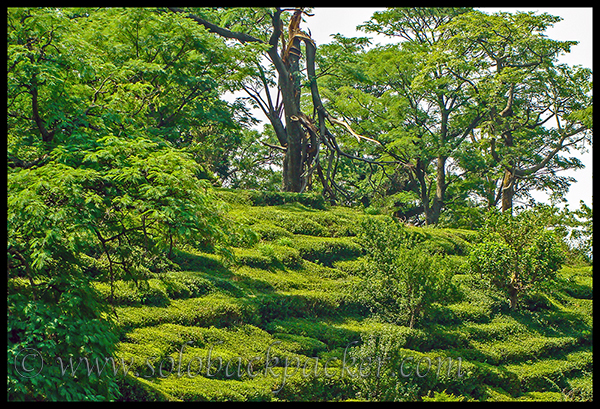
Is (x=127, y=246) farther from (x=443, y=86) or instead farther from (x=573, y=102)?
(x=573, y=102)

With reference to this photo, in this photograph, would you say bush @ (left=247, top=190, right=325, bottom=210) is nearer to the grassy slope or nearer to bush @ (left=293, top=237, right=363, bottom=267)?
the grassy slope

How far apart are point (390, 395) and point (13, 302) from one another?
7.86 meters

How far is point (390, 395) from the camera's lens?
12.3 metres

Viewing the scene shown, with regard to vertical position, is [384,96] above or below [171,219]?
above

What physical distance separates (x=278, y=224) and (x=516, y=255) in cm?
802

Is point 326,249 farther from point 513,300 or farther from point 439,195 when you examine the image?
point 439,195

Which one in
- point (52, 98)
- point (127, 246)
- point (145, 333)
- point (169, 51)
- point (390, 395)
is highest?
point (169, 51)

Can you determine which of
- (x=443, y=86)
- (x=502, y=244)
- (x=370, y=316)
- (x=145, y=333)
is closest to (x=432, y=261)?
(x=370, y=316)

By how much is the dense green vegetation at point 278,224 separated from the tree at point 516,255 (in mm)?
69

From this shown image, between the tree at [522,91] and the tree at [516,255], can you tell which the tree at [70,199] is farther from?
the tree at [522,91]
